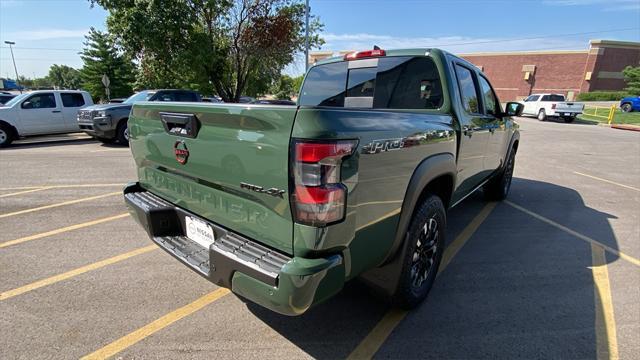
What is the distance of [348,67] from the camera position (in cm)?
378

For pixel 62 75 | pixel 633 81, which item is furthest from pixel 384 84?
pixel 62 75

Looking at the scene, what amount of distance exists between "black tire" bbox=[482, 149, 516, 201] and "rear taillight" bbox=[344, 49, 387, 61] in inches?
126

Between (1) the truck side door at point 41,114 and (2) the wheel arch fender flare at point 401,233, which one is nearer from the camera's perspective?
(2) the wheel arch fender flare at point 401,233

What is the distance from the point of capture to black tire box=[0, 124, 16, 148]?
1089 centimetres

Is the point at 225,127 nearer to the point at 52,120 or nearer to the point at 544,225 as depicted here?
the point at 544,225

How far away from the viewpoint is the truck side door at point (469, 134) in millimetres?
3408

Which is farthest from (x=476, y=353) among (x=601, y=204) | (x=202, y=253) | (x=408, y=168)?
Result: (x=601, y=204)

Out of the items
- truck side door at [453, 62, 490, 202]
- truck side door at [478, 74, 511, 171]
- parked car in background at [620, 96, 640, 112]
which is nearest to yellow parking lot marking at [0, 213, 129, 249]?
truck side door at [453, 62, 490, 202]

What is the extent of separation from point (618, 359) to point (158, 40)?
61.8 ft

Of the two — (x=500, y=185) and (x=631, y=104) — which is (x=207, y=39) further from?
(x=631, y=104)

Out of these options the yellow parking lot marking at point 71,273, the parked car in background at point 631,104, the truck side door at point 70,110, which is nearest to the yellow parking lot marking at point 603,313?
the yellow parking lot marking at point 71,273

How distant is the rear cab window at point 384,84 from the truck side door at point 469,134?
0.33 m

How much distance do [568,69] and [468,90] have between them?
6089 centimetres

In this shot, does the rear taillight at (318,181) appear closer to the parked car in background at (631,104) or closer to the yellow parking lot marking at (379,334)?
the yellow parking lot marking at (379,334)
